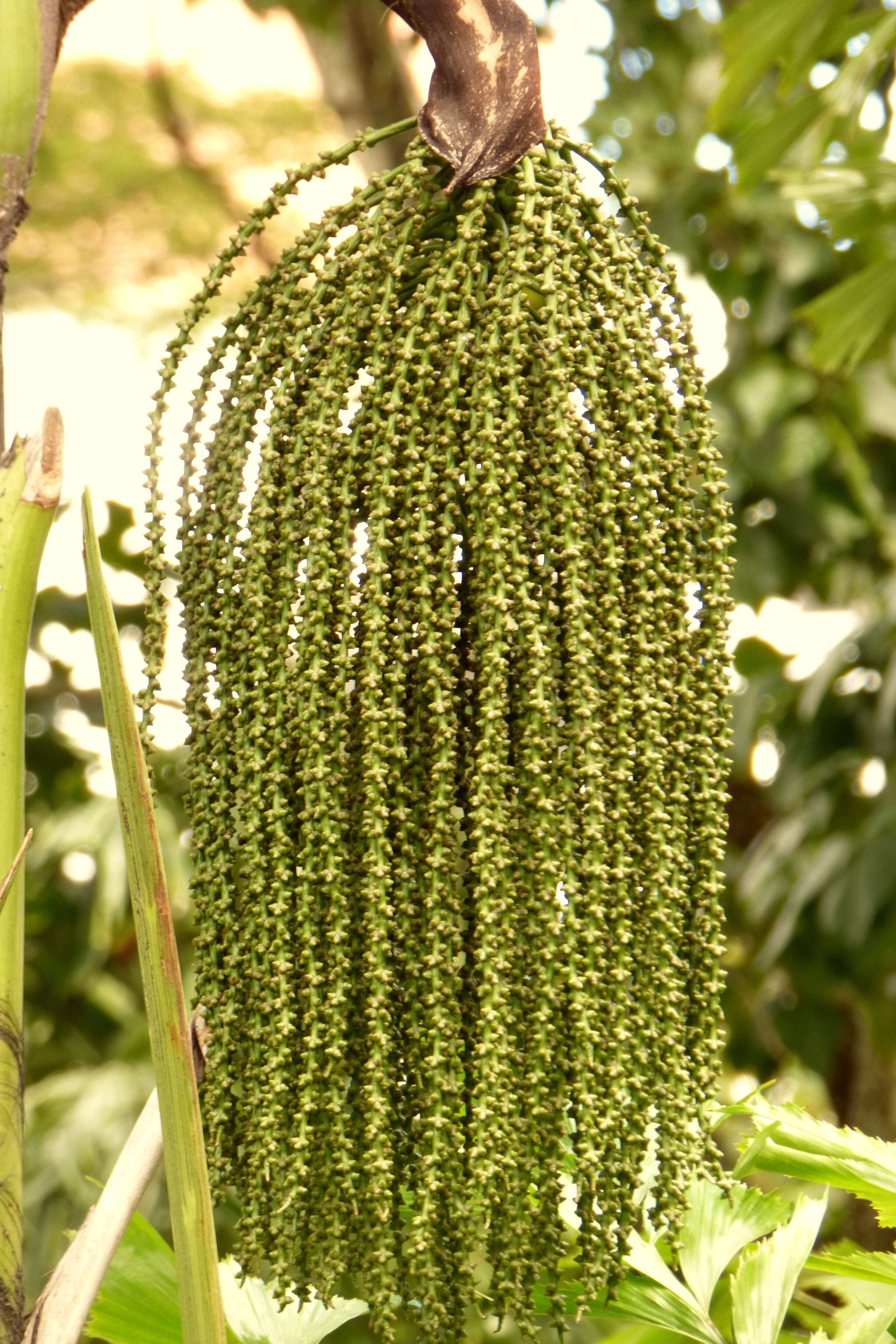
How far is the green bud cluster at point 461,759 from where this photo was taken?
1.63ft

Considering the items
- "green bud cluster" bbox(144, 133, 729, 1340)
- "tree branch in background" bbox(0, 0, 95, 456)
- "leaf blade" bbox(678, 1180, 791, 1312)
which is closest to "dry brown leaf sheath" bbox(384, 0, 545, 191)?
"green bud cluster" bbox(144, 133, 729, 1340)

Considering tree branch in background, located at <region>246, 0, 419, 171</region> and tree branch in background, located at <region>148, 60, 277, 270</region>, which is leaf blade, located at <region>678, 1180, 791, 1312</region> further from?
tree branch in background, located at <region>148, 60, 277, 270</region>

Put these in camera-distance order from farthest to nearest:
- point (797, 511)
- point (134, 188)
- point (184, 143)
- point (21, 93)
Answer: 1. point (134, 188)
2. point (184, 143)
3. point (797, 511)
4. point (21, 93)

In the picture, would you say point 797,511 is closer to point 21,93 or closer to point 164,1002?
point 21,93

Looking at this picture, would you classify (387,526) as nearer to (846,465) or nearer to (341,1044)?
(341,1044)

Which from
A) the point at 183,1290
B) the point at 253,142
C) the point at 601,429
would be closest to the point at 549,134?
the point at 601,429

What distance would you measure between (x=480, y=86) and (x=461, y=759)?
31 cm

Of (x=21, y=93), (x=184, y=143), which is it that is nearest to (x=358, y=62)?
(x=21, y=93)

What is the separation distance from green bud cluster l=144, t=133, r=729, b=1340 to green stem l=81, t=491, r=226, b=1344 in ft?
0.10

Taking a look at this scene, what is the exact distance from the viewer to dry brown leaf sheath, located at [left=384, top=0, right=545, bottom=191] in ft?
1.88

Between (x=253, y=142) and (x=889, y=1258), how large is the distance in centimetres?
505

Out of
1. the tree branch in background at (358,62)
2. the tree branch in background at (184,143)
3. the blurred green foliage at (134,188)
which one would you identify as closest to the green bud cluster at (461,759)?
the tree branch in background at (358,62)

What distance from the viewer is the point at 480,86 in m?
0.59

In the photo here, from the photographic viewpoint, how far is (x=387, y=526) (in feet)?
1.75
